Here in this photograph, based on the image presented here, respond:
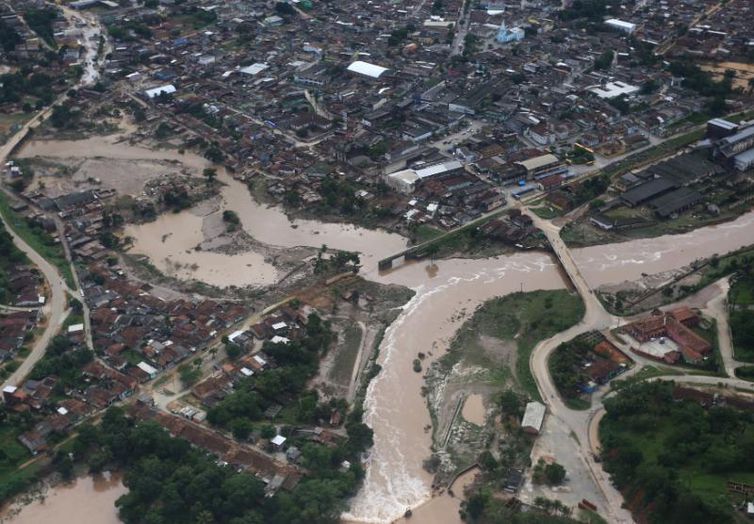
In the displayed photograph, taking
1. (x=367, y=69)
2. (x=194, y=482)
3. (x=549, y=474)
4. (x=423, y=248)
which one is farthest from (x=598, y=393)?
(x=367, y=69)

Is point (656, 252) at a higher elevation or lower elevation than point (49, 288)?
higher

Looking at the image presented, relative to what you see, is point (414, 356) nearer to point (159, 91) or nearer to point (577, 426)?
point (577, 426)

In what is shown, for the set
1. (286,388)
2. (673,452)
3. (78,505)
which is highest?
(673,452)

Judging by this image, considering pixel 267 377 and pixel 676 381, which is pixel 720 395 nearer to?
pixel 676 381

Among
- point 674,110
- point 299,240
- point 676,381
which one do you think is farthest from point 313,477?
point 674,110

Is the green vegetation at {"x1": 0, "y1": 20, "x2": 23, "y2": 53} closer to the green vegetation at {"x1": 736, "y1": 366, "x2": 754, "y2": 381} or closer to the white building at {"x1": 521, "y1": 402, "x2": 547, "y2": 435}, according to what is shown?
the white building at {"x1": 521, "y1": 402, "x2": 547, "y2": 435}

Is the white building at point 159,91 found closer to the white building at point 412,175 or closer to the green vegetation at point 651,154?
the white building at point 412,175

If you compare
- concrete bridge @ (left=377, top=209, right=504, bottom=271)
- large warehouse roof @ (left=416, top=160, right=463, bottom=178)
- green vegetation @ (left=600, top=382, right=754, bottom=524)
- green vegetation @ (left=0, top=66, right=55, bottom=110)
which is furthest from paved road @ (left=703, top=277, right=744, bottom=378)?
green vegetation @ (left=0, top=66, right=55, bottom=110)

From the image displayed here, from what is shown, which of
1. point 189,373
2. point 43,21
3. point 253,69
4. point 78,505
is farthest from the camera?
point 43,21
